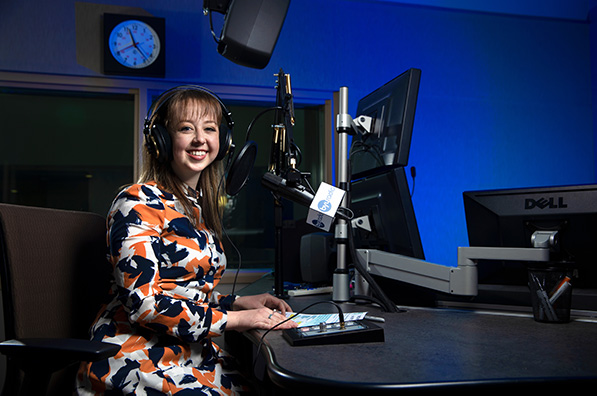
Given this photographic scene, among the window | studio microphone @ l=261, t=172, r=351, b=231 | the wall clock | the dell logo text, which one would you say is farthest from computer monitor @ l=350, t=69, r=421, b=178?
the window

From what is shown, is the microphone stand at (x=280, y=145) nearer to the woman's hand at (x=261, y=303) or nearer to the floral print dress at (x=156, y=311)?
the woman's hand at (x=261, y=303)

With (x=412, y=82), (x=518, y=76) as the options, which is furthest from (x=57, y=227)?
(x=518, y=76)

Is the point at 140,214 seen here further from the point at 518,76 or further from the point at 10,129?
the point at 518,76

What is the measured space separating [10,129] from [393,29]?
2.46m

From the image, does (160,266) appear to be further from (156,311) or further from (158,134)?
(158,134)

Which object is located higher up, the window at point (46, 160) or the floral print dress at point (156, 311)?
the window at point (46, 160)

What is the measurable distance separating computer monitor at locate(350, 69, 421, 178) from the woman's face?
491 mm

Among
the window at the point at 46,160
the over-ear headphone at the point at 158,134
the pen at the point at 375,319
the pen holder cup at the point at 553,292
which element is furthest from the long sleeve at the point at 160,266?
the window at the point at 46,160

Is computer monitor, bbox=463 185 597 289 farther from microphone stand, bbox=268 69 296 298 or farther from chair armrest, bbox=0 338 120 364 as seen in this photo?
chair armrest, bbox=0 338 120 364

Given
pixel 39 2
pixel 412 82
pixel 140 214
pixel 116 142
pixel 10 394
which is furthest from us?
pixel 116 142

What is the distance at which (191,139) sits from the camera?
50.8 inches

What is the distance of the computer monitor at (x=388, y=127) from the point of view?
4.24ft

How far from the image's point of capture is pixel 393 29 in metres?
2.94

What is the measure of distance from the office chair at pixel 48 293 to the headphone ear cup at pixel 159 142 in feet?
0.80
